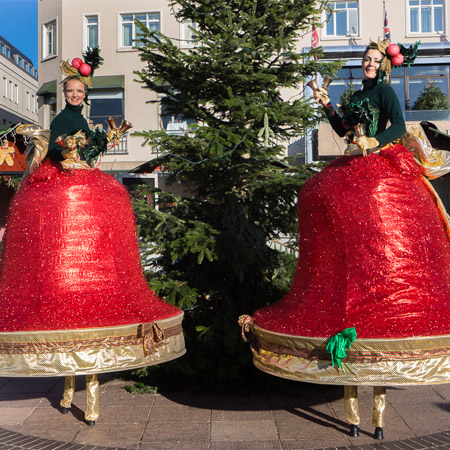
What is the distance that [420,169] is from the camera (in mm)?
4223

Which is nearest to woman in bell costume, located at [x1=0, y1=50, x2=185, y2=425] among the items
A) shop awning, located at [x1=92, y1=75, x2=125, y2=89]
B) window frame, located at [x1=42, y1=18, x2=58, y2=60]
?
shop awning, located at [x1=92, y1=75, x2=125, y2=89]

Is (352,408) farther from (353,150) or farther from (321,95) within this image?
(321,95)

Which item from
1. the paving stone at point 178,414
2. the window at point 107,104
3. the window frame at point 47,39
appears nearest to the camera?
the paving stone at point 178,414

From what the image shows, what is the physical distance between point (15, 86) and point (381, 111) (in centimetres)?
3888

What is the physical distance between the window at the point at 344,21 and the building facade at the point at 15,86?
71.9 ft

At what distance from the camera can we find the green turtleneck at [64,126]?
14.9ft

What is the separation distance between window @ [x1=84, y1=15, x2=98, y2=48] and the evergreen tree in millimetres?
16825

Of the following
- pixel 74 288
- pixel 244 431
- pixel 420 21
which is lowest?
pixel 244 431

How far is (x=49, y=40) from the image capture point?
2244cm

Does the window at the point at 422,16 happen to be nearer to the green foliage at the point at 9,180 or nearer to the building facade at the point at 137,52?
the building facade at the point at 137,52

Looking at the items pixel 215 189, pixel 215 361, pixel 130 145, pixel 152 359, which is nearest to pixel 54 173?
pixel 152 359

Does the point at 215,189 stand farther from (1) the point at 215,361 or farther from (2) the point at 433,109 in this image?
(2) the point at 433,109

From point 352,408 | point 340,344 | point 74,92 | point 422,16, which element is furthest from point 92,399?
point 422,16

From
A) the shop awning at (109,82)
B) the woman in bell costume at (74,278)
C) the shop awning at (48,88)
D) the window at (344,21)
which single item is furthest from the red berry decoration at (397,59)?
the shop awning at (48,88)
